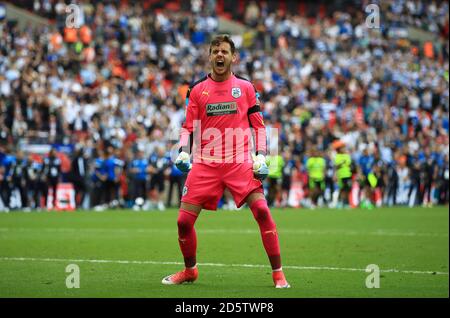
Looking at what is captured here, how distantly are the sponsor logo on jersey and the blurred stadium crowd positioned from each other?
18261 mm

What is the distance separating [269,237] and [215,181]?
2.74 ft

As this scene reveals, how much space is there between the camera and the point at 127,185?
29547 millimetres

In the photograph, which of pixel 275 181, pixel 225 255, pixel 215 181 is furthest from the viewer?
pixel 275 181

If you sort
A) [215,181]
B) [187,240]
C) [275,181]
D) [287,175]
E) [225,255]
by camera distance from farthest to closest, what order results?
[287,175]
[275,181]
[225,255]
[187,240]
[215,181]

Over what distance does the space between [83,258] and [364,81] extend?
26324mm

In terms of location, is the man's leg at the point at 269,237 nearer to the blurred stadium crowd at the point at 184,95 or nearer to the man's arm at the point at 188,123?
the man's arm at the point at 188,123

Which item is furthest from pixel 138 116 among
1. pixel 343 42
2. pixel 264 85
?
pixel 343 42

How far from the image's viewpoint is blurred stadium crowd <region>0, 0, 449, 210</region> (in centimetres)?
2898

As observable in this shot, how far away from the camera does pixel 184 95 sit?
3291 centimetres

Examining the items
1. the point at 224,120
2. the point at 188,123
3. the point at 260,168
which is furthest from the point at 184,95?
the point at 260,168

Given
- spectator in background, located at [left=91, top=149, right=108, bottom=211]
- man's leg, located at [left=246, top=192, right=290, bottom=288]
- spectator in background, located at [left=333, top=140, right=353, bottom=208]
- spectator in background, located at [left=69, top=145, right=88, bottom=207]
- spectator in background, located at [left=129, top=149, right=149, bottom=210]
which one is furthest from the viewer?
spectator in background, located at [left=129, top=149, right=149, bottom=210]

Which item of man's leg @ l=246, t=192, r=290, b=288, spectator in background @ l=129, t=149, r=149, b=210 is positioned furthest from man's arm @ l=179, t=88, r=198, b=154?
spectator in background @ l=129, t=149, r=149, b=210

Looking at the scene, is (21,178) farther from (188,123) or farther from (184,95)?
(188,123)

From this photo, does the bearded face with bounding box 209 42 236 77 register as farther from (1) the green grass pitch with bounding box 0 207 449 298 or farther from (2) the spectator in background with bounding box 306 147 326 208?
(2) the spectator in background with bounding box 306 147 326 208
